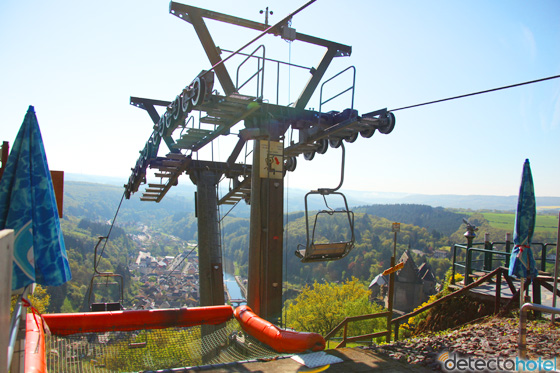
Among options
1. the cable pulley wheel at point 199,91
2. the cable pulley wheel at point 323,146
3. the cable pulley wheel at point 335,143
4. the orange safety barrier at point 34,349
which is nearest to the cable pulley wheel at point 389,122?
the cable pulley wheel at point 335,143

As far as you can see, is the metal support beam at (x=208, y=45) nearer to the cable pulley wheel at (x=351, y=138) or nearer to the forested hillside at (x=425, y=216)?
the cable pulley wheel at (x=351, y=138)

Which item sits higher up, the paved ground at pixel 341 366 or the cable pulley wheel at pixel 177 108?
the cable pulley wheel at pixel 177 108

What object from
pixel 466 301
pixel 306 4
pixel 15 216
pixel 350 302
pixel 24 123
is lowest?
pixel 350 302

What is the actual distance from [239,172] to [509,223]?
422ft

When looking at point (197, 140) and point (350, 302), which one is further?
point (350, 302)

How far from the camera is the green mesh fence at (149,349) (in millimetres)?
5106

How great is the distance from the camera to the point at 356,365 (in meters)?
4.96

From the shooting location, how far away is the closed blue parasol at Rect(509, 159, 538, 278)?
6.90 m

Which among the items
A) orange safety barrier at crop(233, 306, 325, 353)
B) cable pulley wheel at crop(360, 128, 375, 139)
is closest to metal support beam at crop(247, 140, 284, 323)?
orange safety barrier at crop(233, 306, 325, 353)

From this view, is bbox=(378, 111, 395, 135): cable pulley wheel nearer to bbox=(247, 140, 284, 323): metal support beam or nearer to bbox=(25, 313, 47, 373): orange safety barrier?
bbox=(247, 140, 284, 323): metal support beam

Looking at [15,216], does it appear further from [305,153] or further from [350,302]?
[350,302]

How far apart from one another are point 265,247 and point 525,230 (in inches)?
185

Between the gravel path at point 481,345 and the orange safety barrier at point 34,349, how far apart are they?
4.29m

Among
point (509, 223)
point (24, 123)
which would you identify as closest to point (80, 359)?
point (24, 123)
